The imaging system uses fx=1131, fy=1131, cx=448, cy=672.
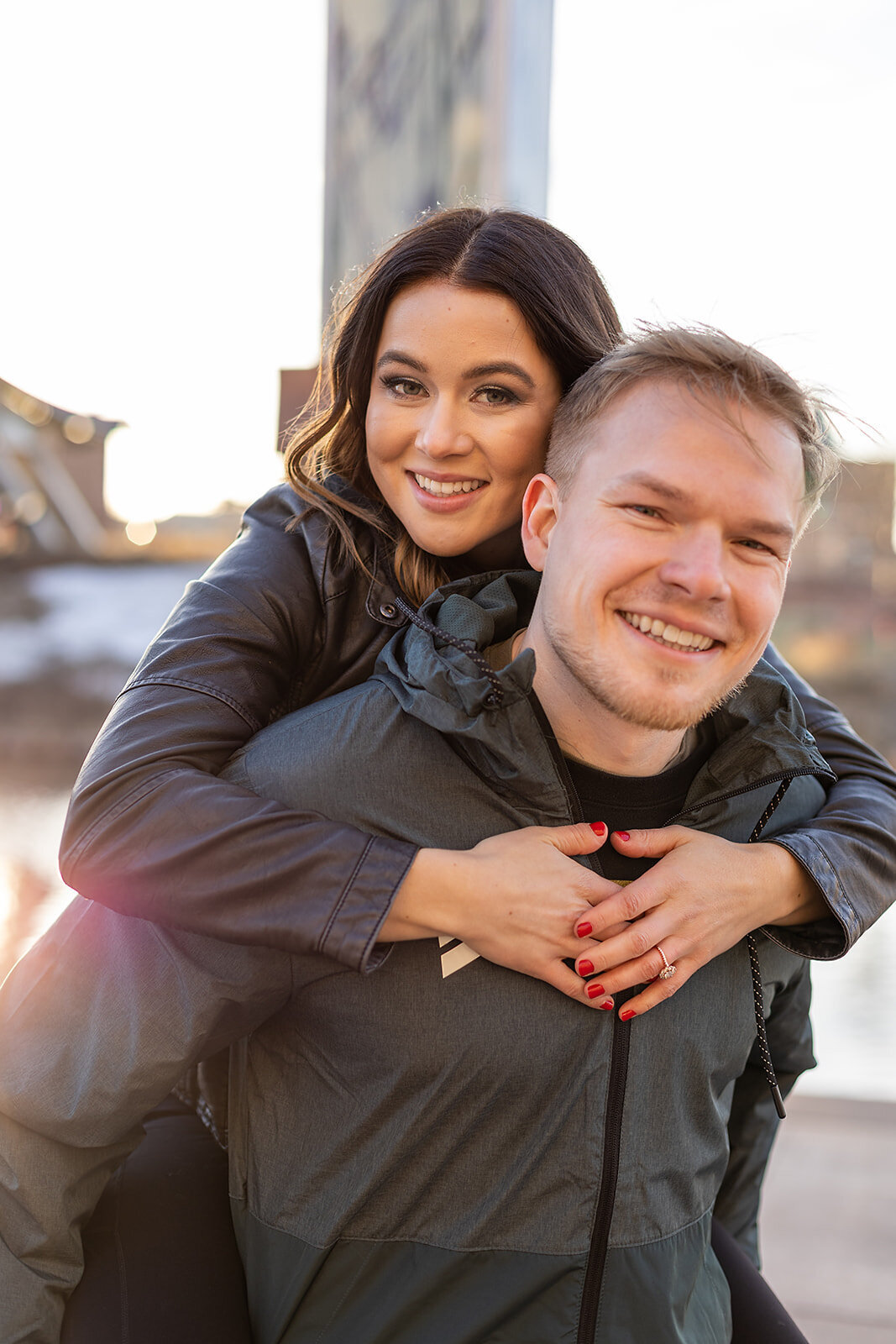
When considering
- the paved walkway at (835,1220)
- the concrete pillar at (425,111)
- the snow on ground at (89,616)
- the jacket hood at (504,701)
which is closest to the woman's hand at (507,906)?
the jacket hood at (504,701)

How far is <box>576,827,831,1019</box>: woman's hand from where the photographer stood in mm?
1188

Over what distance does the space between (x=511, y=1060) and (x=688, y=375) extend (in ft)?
2.62

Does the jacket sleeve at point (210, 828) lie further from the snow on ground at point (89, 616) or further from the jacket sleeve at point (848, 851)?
the snow on ground at point (89, 616)

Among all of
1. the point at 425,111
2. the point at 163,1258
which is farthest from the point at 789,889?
the point at 425,111

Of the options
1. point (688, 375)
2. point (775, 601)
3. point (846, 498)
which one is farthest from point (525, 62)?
point (846, 498)

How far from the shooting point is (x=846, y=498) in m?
7.88

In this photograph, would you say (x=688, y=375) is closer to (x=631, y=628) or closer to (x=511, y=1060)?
(x=631, y=628)

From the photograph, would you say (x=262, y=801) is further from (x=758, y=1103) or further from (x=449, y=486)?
(x=758, y=1103)

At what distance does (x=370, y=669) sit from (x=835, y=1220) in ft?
6.38

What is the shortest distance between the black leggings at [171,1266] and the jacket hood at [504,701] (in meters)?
0.64

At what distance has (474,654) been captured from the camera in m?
1.28

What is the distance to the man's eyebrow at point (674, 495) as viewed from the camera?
1.25 metres

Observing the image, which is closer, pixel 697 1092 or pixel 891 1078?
pixel 697 1092

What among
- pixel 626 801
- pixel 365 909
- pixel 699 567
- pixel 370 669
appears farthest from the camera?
pixel 370 669
